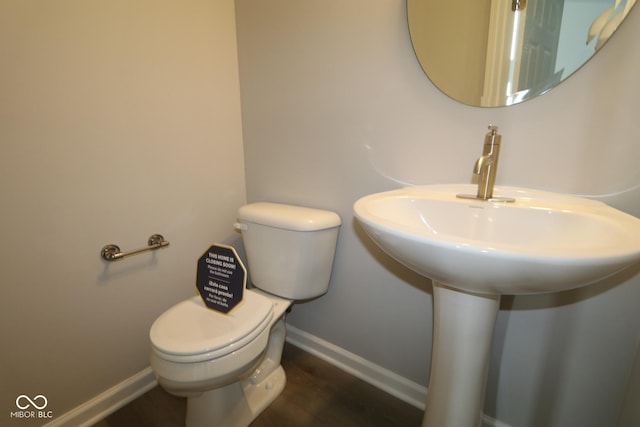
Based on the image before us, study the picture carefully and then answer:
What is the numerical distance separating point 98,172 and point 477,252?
1169 mm

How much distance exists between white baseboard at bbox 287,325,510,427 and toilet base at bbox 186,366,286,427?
276mm

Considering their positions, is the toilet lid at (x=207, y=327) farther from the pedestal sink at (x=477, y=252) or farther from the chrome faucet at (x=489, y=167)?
the chrome faucet at (x=489, y=167)

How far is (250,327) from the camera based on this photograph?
36.5 inches

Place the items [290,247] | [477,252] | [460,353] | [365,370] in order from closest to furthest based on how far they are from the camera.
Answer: [477,252] < [460,353] < [290,247] < [365,370]

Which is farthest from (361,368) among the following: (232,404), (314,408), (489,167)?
(489,167)

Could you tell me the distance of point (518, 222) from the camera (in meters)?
0.72

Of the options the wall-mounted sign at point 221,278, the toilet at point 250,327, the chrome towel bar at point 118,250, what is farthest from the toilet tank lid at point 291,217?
the chrome towel bar at point 118,250

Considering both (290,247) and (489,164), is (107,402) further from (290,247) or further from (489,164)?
(489,164)

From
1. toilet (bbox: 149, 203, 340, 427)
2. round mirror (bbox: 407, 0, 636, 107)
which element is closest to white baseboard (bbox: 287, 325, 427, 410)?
toilet (bbox: 149, 203, 340, 427)

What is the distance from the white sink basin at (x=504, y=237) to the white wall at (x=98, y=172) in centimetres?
89

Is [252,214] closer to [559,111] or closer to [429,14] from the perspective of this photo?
[429,14]

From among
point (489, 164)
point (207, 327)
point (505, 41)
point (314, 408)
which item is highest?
point (505, 41)

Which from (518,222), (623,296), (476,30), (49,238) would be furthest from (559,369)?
(49,238)

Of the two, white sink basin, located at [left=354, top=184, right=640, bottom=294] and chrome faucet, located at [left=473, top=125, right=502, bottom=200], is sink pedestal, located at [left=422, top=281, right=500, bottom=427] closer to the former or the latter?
white sink basin, located at [left=354, top=184, right=640, bottom=294]
